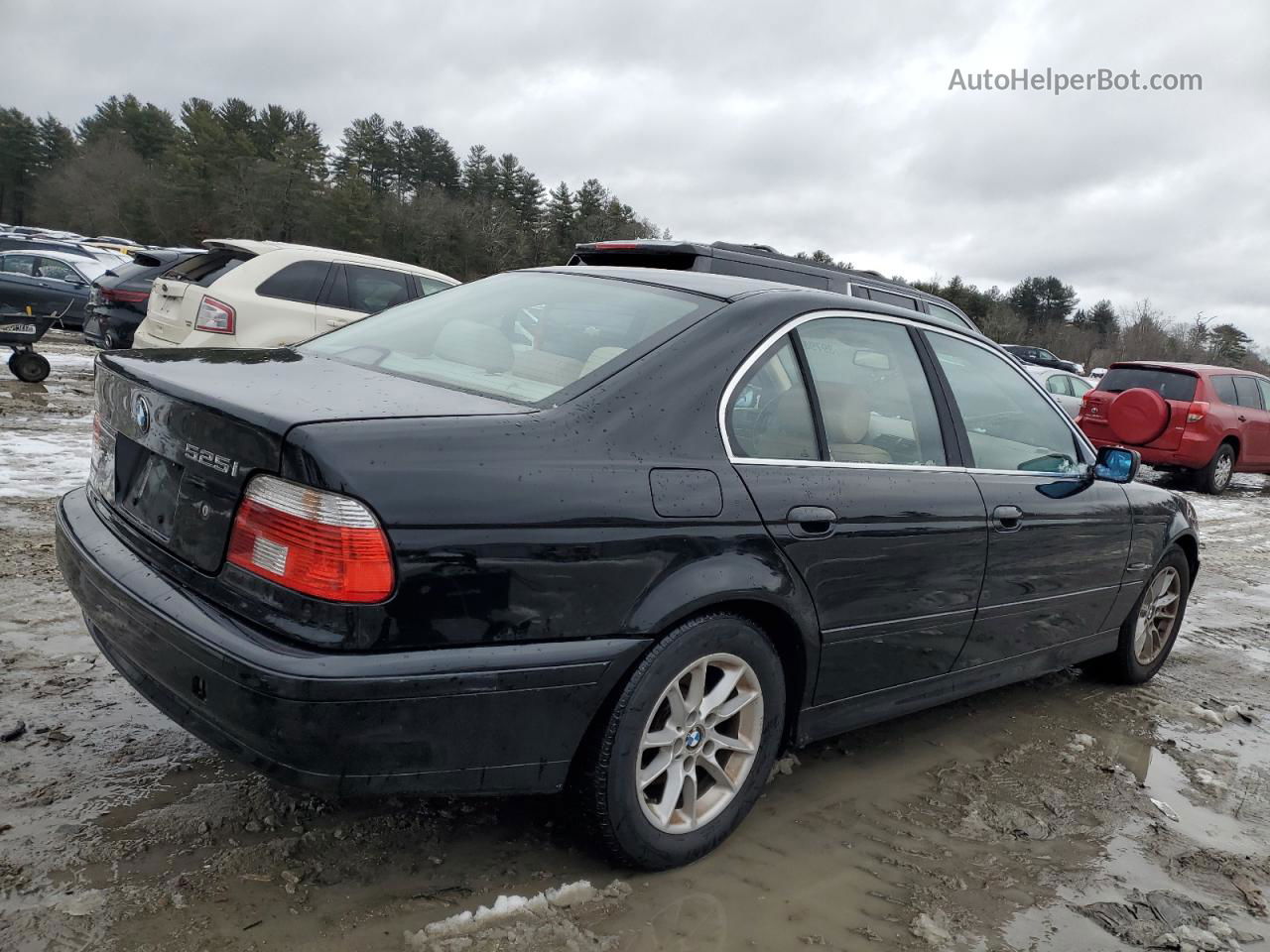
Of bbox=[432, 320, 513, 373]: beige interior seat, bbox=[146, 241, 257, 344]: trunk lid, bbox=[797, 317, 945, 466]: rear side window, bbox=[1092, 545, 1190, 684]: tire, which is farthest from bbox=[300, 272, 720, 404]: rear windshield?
bbox=[146, 241, 257, 344]: trunk lid

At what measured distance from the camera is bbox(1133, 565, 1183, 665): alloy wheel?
446 centimetres

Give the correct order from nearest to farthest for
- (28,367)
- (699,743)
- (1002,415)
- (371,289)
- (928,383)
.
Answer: (699,743), (928,383), (1002,415), (371,289), (28,367)

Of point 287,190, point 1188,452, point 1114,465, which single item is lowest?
point 1188,452

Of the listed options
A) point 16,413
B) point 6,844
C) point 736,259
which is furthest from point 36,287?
point 6,844

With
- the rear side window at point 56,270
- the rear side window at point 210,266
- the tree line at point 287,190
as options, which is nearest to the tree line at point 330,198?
the tree line at point 287,190

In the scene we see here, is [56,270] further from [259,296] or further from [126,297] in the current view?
[259,296]

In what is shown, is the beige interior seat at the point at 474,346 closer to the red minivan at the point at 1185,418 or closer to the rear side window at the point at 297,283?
the rear side window at the point at 297,283

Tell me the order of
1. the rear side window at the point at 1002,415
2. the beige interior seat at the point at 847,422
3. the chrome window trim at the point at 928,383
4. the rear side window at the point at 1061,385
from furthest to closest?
the rear side window at the point at 1061,385 < the rear side window at the point at 1002,415 < the beige interior seat at the point at 847,422 < the chrome window trim at the point at 928,383

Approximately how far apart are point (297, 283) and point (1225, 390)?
1138cm

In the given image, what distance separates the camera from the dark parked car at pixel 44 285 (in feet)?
46.7

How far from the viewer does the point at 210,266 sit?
28.8 feet

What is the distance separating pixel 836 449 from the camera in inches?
113

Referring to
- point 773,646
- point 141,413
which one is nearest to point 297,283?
point 141,413

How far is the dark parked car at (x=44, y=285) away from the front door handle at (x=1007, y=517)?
14264mm
